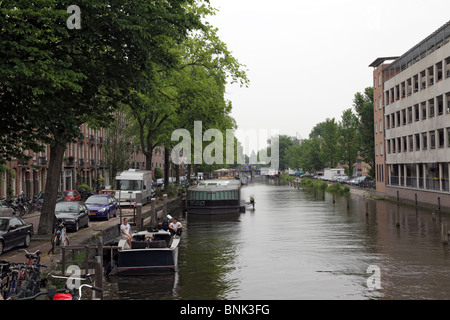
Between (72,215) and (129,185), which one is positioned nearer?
(72,215)

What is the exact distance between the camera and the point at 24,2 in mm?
15438

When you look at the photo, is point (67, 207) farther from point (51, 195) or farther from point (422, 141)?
point (422, 141)

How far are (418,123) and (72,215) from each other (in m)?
38.6

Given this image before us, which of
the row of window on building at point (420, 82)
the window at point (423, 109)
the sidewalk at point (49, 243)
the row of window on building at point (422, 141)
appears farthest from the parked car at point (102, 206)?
the window at point (423, 109)

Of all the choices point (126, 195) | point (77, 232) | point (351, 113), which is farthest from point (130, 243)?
point (351, 113)

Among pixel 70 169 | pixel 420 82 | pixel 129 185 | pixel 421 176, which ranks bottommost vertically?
pixel 129 185

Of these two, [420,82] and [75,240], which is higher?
[420,82]

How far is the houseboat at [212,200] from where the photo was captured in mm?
43094

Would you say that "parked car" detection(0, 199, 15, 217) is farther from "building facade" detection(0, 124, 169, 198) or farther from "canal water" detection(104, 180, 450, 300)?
"canal water" detection(104, 180, 450, 300)

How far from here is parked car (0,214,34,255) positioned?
18075 millimetres

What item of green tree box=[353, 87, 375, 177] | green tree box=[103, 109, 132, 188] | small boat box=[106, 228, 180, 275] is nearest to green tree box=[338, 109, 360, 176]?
green tree box=[353, 87, 375, 177]

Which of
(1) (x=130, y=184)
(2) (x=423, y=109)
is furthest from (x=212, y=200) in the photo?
(2) (x=423, y=109)

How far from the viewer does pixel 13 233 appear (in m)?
18.7
